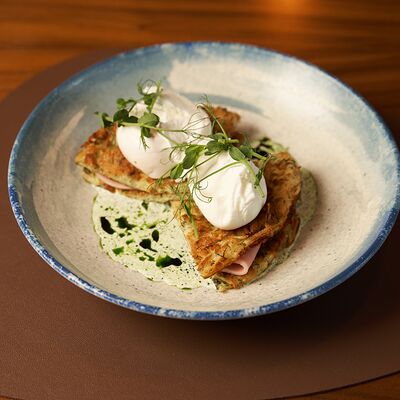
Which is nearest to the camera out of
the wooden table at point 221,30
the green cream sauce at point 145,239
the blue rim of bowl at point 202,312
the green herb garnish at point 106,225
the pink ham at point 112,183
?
the blue rim of bowl at point 202,312

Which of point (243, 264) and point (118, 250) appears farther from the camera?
point (118, 250)

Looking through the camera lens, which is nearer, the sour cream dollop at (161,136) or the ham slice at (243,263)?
the ham slice at (243,263)

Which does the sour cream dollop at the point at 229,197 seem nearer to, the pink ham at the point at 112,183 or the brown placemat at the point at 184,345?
the brown placemat at the point at 184,345

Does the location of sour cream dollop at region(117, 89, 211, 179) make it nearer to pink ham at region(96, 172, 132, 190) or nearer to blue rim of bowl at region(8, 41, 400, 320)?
pink ham at region(96, 172, 132, 190)

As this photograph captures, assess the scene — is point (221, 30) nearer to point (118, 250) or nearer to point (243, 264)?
point (118, 250)

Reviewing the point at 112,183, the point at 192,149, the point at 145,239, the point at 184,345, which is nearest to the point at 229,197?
the point at 192,149

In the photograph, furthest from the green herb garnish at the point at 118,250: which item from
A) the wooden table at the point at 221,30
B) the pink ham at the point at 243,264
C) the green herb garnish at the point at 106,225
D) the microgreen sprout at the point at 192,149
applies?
the wooden table at the point at 221,30

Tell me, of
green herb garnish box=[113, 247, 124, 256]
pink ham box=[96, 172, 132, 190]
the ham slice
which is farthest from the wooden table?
the ham slice
